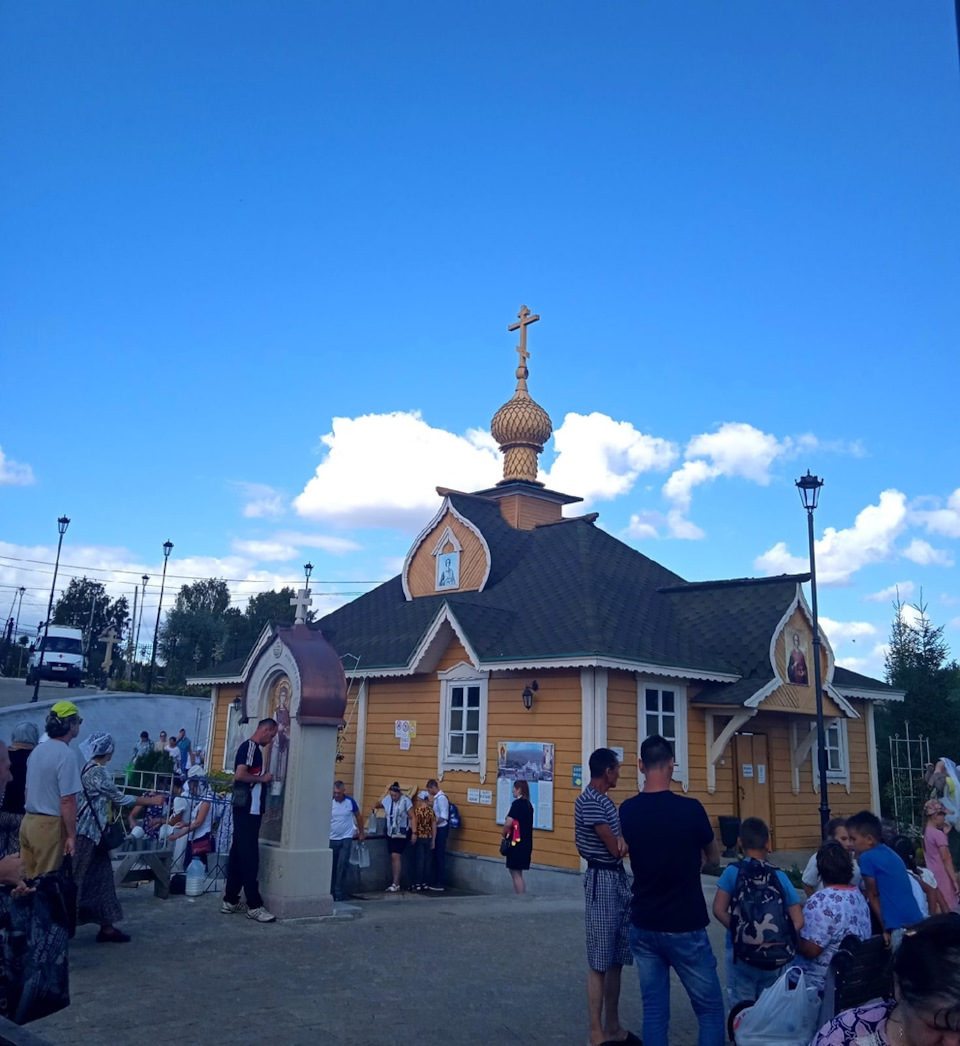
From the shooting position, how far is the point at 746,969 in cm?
523

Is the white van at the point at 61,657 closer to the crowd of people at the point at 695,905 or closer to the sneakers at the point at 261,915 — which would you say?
the sneakers at the point at 261,915

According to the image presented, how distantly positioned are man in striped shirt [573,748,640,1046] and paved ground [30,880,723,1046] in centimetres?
49

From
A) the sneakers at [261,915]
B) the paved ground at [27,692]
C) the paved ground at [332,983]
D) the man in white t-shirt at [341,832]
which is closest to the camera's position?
the paved ground at [332,983]

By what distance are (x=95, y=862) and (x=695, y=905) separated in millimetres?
5236

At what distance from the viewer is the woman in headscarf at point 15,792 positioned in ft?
22.7

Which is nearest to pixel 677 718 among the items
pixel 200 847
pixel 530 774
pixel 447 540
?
pixel 530 774

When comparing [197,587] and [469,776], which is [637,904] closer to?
Result: [469,776]

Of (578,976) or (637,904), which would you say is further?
(578,976)

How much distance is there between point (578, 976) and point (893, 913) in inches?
120

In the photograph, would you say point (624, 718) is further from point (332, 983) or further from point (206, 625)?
point (206, 625)

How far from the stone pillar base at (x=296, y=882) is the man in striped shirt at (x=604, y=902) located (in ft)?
13.9

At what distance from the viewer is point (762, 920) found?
5.00m

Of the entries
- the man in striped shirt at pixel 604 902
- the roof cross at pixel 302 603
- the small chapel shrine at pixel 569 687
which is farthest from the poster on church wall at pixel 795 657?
the man in striped shirt at pixel 604 902

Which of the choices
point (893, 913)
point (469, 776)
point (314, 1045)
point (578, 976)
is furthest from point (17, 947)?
point (469, 776)
